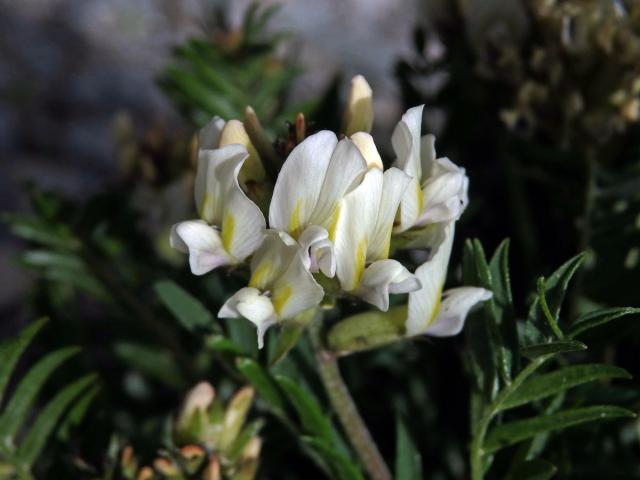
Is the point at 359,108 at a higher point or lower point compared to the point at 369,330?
higher

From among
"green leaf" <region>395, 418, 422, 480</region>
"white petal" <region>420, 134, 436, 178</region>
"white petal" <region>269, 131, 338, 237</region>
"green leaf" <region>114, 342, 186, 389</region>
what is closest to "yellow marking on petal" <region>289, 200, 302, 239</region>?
"white petal" <region>269, 131, 338, 237</region>

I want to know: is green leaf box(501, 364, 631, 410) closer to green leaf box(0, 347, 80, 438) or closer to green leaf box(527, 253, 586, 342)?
green leaf box(527, 253, 586, 342)

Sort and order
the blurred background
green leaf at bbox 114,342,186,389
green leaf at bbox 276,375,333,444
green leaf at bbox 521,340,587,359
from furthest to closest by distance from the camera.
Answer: green leaf at bbox 114,342,186,389 → the blurred background → green leaf at bbox 276,375,333,444 → green leaf at bbox 521,340,587,359

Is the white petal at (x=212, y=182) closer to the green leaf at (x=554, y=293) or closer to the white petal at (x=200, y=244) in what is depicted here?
the white petal at (x=200, y=244)

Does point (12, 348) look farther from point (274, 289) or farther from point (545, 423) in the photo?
point (545, 423)

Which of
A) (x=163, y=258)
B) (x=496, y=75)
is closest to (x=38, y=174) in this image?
(x=163, y=258)

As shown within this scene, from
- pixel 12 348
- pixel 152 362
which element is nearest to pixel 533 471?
pixel 12 348

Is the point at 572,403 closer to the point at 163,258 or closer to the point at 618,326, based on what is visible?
the point at 618,326

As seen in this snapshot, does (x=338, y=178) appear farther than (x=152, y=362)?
No
